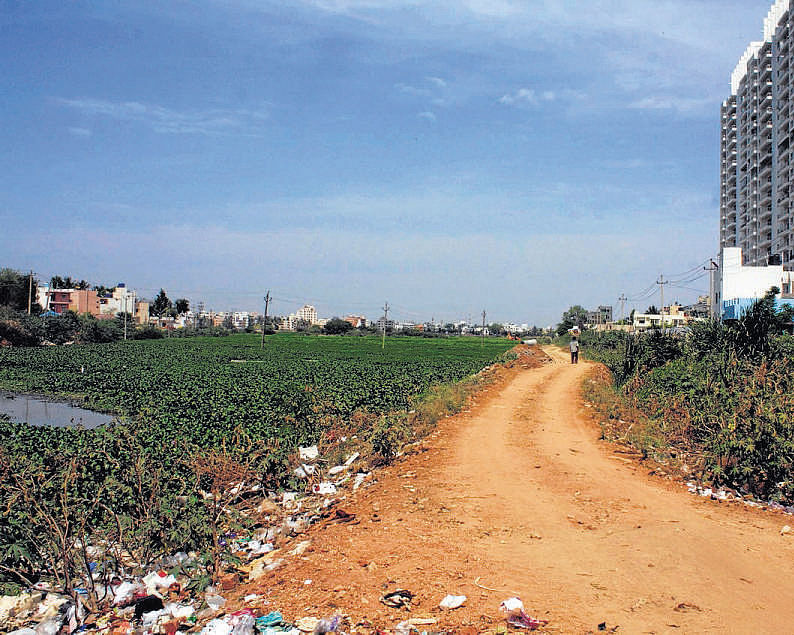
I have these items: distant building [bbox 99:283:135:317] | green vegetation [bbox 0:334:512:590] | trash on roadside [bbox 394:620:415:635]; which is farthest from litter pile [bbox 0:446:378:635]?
distant building [bbox 99:283:135:317]

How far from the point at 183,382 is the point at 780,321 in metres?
21.8

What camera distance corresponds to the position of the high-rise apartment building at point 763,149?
66438 millimetres

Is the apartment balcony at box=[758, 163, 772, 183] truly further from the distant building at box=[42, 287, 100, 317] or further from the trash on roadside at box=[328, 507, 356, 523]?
the distant building at box=[42, 287, 100, 317]

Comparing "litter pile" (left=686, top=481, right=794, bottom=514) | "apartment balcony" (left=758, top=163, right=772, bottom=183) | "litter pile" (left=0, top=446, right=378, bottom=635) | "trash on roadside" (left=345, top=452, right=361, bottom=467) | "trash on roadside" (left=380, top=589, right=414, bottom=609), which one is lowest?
"litter pile" (left=0, top=446, right=378, bottom=635)

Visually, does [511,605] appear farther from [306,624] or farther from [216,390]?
[216,390]

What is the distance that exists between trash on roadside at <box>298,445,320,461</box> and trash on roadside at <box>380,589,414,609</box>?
6369 millimetres

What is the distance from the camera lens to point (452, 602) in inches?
189

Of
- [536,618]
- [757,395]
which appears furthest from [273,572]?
[757,395]

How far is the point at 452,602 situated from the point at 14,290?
9350 cm

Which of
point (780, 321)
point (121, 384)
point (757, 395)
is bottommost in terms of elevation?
point (121, 384)

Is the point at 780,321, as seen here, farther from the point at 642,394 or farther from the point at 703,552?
the point at 703,552

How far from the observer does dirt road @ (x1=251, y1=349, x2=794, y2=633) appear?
470 cm

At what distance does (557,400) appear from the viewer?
17.2m

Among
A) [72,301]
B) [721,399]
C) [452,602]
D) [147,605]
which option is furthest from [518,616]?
[72,301]
